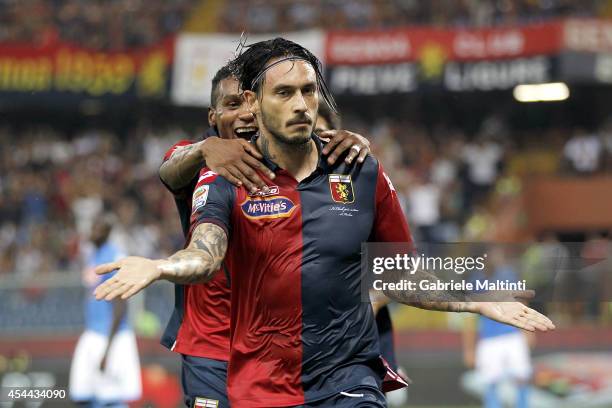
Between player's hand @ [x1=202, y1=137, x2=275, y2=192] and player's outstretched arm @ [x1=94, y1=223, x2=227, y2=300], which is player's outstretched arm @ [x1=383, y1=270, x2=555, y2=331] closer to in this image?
player's hand @ [x1=202, y1=137, x2=275, y2=192]

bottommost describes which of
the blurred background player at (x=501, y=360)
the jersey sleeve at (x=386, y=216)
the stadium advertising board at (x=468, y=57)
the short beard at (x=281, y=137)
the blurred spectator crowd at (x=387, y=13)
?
the blurred background player at (x=501, y=360)

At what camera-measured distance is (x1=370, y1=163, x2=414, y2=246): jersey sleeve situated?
4707mm

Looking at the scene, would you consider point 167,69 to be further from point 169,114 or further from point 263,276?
point 263,276

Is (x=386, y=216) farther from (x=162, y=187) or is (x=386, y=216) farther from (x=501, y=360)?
(x=162, y=187)

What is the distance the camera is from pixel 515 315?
445cm

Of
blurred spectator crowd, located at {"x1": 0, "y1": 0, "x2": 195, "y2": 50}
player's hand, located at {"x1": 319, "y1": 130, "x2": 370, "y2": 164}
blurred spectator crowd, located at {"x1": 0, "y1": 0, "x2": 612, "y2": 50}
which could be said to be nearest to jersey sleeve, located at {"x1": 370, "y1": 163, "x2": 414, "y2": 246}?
player's hand, located at {"x1": 319, "y1": 130, "x2": 370, "y2": 164}

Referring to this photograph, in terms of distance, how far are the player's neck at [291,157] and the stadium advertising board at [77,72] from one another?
18.8 meters

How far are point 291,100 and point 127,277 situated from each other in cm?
120

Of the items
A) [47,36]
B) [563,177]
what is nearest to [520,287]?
[563,177]

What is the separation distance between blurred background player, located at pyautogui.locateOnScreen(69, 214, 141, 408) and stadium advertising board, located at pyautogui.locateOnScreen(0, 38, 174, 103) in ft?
43.0

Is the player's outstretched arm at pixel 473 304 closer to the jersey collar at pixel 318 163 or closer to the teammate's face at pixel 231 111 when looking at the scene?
the jersey collar at pixel 318 163

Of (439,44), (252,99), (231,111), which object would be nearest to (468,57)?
(439,44)

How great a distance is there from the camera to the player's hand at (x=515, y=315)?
171 inches

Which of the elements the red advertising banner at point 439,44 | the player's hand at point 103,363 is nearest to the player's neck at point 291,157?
the player's hand at point 103,363
